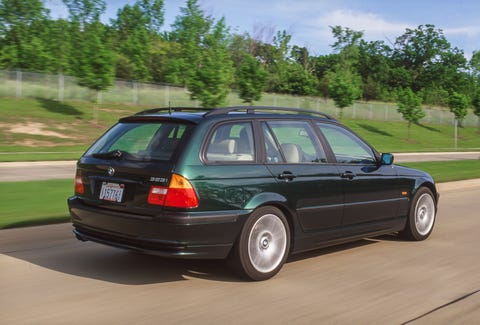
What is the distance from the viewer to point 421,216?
773 centimetres

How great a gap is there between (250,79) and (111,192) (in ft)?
129

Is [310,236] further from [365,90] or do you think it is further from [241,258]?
[365,90]

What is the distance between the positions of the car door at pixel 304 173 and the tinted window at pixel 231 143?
198 mm

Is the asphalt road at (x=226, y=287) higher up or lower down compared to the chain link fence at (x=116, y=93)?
lower down

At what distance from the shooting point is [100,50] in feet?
117

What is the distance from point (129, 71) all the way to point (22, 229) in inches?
2029

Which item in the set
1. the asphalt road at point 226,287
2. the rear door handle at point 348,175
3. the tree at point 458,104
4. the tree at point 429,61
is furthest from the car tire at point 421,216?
the tree at point 429,61

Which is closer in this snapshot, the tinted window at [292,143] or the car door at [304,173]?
the car door at [304,173]

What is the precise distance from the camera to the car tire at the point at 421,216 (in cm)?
751

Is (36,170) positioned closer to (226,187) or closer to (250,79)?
(226,187)

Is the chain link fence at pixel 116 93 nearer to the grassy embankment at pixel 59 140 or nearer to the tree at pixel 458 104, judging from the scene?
the grassy embankment at pixel 59 140

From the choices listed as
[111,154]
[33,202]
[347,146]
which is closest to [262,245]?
[111,154]

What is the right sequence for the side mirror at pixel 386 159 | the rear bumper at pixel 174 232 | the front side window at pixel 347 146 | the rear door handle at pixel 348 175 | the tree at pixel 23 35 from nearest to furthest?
the rear bumper at pixel 174 232 → the rear door handle at pixel 348 175 → the front side window at pixel 347 146 → the side mirror at pixel 386 159 → the tree at pixel 23 35

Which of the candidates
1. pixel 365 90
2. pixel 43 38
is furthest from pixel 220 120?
pixel 365 90
